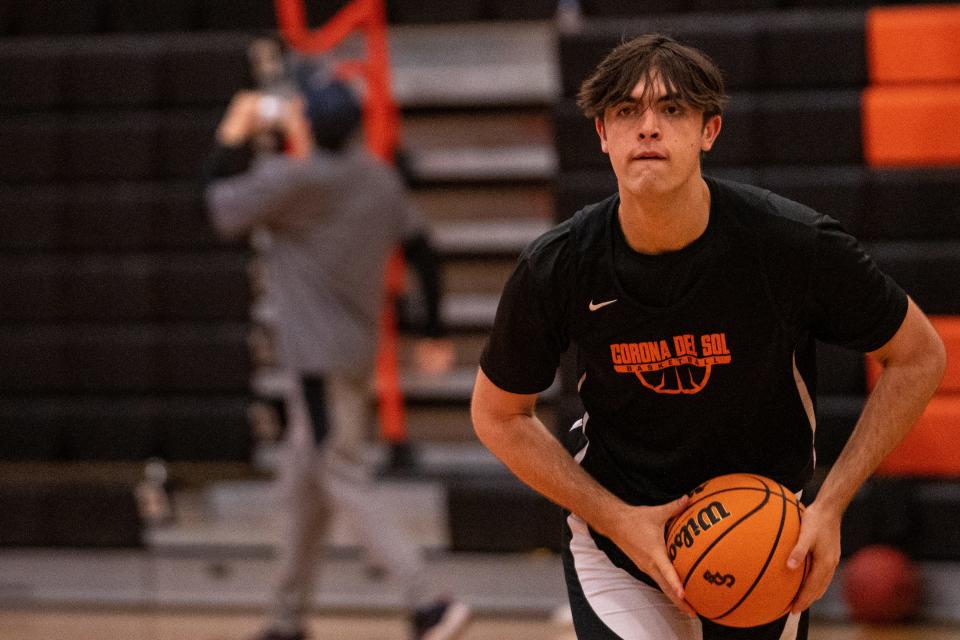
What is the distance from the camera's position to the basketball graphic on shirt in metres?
2.57

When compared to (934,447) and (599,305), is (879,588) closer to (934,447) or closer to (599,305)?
(934,447)

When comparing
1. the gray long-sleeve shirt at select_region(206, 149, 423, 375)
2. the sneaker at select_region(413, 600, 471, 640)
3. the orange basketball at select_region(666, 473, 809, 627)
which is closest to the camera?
the orange basketball at select_region(666, 473, 809, 627)

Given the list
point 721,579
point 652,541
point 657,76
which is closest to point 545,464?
point 652,541

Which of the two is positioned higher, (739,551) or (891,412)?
(891,412)

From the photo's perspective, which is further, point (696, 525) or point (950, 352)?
point (950, 352)

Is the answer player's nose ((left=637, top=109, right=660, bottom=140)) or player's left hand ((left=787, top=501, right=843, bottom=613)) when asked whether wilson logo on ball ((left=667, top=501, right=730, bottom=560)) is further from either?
player's nose ((left=637, top=109, right=660, bottom=140))

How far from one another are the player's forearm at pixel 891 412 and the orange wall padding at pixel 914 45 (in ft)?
9.03

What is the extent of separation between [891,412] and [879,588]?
7.68 ft

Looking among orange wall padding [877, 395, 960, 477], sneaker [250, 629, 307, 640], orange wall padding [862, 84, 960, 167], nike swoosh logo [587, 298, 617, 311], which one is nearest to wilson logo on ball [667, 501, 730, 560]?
nike swoosh logo [587, 298, 617, 311]

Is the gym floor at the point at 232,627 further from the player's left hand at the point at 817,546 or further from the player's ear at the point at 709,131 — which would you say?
the player's ear at the point at 709,131

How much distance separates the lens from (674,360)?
2.57 metres

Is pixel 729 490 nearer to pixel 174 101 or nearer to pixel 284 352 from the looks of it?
pixel 284 352

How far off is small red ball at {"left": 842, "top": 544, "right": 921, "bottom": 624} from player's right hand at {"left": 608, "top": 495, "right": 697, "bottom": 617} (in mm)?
2361

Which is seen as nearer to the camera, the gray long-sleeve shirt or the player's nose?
the player's nose
